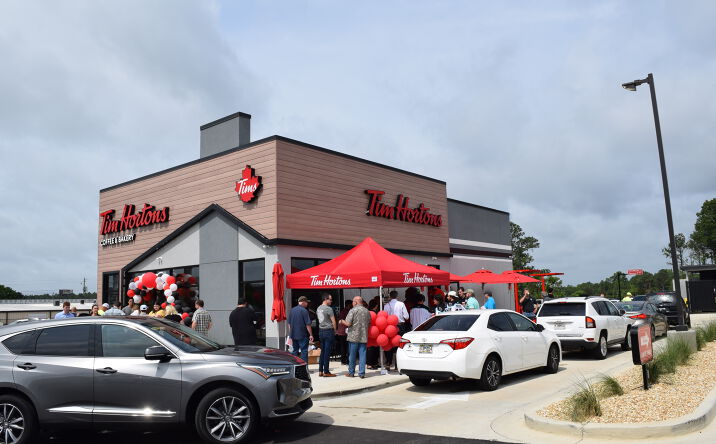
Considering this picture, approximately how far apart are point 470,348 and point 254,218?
9587mm

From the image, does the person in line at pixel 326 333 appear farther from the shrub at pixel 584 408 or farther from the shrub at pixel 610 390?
the shrub at pixel 584 408

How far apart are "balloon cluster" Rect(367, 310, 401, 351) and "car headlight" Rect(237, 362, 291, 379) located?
20.6ft

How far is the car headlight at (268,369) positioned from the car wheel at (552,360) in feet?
23.7

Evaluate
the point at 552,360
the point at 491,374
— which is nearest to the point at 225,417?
the point at 491,374

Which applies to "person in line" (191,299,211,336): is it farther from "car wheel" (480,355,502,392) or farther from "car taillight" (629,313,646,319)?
"car taillight" (629,313,646,319)

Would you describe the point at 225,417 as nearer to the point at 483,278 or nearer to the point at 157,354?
the point at 157,354

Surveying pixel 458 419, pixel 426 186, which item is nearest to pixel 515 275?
pixel 426 186

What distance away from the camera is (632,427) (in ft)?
22.9

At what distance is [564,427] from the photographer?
24.0 feet

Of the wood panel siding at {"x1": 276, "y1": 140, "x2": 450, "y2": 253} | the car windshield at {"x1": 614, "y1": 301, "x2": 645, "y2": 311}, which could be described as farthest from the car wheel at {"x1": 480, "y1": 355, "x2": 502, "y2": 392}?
the car windshield at {"x1": 614, "y1": 301, "x2": 645, "y2": 311}

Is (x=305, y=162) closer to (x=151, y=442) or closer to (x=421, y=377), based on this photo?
(x=421, y=377)

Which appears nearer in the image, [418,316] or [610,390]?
[610,390]

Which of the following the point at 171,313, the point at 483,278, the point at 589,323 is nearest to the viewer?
the point at 589,323

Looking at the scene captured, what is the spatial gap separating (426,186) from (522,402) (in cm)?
1529
